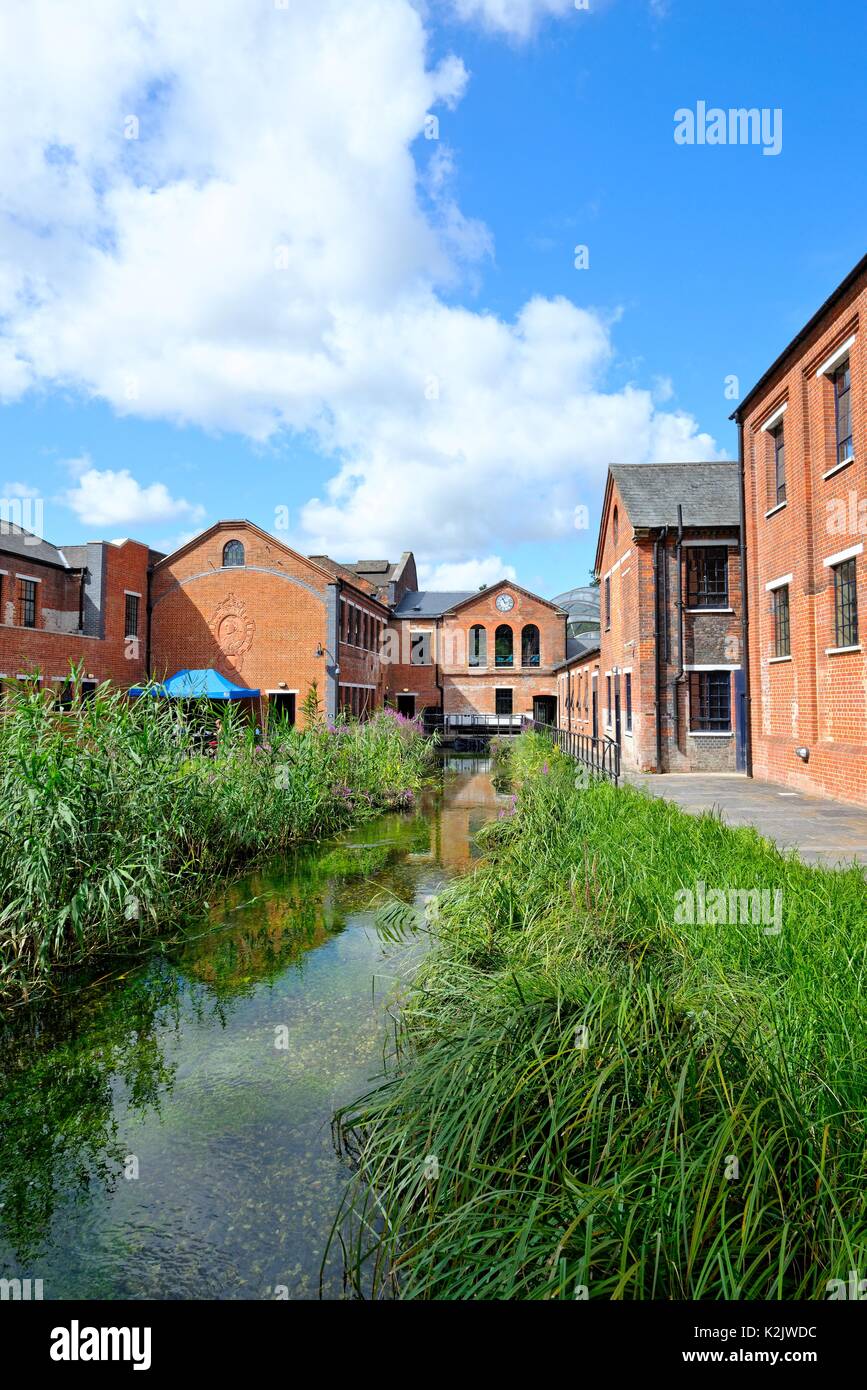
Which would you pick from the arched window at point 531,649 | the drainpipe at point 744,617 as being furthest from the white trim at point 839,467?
the arched window at point 531,649

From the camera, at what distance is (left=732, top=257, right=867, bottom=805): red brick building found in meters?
9.68

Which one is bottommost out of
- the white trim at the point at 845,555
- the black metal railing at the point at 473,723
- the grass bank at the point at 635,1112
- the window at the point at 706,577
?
the grass bank at the point at 635,1112

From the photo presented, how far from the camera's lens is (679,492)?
54.5ft

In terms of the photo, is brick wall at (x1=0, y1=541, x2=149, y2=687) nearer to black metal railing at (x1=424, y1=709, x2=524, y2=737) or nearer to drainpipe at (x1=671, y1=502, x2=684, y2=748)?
black metal railing at (x1=424, y1=709, x2=524, y2=737)

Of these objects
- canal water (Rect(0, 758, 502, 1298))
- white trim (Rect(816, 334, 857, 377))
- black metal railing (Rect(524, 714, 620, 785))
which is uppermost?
white trim (Rect(816, 334, 857, 377))

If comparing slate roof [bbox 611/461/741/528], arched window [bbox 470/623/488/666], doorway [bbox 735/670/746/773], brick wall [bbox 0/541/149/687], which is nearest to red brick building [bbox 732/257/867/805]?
doorway [bbox 735/670/746/773]

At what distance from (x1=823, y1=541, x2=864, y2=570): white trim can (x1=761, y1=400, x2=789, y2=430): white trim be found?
10.7ft

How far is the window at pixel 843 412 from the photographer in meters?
10.3

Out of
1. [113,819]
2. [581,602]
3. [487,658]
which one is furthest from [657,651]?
[581,602]

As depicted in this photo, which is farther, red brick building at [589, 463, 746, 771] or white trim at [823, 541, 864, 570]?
red brick building at [589, 463, 746, 771]

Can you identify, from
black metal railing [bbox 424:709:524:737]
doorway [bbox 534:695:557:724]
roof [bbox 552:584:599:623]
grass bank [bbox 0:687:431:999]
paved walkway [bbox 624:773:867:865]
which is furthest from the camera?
roof [bbox 552:584:599:623]

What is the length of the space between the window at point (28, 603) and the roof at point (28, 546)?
78 cm

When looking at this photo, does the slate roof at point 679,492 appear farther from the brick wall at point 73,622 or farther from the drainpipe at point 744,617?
the brick wall at point 73,622

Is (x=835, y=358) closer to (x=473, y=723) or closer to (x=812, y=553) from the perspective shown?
(x=812, y=553)
